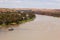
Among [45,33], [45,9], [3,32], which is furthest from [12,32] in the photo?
[45,9]

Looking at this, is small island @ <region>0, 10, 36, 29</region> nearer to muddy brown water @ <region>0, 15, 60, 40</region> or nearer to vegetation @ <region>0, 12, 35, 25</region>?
vegetation @ <region>0, 12, 35, 25</region>

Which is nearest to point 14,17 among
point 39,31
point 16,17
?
point 16,17

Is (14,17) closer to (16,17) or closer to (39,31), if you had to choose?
(16,17)

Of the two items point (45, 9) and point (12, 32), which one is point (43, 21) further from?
point (12, 32)

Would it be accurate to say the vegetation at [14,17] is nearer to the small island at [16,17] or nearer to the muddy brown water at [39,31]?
the small island at [16,17]
